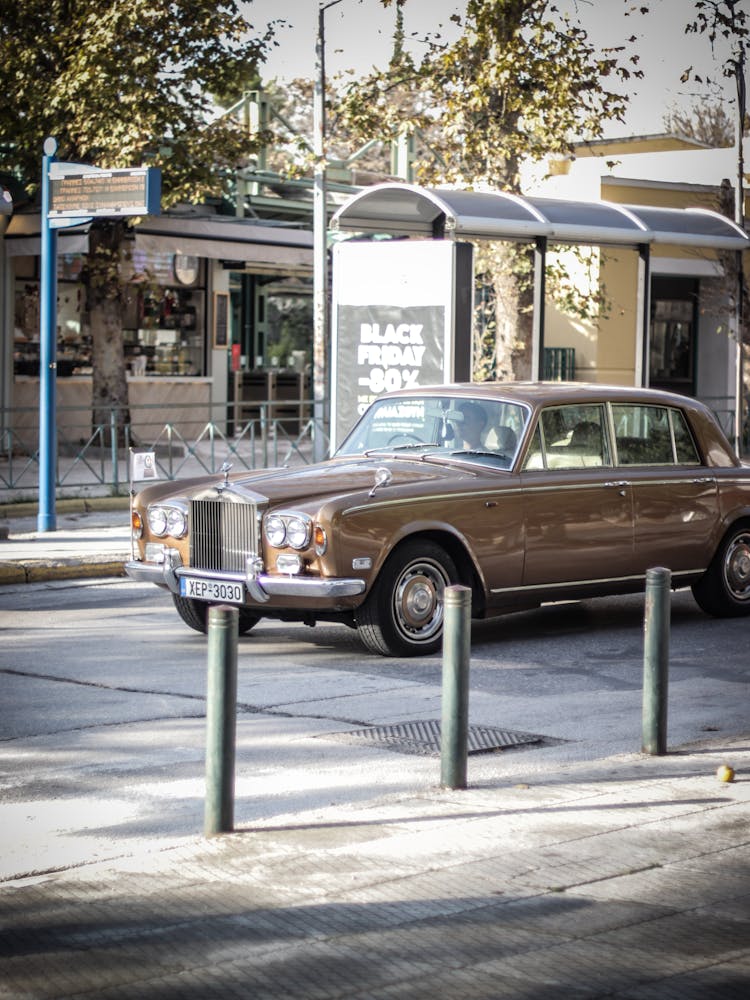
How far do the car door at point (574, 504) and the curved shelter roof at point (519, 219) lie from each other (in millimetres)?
6526

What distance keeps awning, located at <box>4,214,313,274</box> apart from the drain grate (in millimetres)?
17337

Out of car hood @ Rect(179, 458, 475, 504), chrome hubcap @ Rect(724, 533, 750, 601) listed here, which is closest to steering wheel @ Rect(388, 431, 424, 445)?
car hood @ Rect(179, 458, 475, 504)

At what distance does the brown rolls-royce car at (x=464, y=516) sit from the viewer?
9914 mm

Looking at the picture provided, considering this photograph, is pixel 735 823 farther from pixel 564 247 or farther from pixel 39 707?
pixel 564 247

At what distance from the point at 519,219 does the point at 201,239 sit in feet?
32.9

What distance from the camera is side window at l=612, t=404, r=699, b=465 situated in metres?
11.5

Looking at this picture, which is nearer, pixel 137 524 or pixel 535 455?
pixel 137 524

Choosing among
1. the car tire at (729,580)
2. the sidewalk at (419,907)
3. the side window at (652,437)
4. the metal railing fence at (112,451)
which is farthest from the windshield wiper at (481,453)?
the metal railing fence at (112,451)

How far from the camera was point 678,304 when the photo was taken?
1296 inches

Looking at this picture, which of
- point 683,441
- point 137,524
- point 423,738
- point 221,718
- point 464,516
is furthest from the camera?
point 683,441

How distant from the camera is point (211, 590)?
10062mm

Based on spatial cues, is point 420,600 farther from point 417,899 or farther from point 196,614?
point 417,899

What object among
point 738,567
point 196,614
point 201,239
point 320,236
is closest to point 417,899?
point 196,614

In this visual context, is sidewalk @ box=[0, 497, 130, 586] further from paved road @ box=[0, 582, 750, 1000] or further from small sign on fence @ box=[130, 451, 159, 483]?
paved road @ box=[0, 582, 750, 1000]
